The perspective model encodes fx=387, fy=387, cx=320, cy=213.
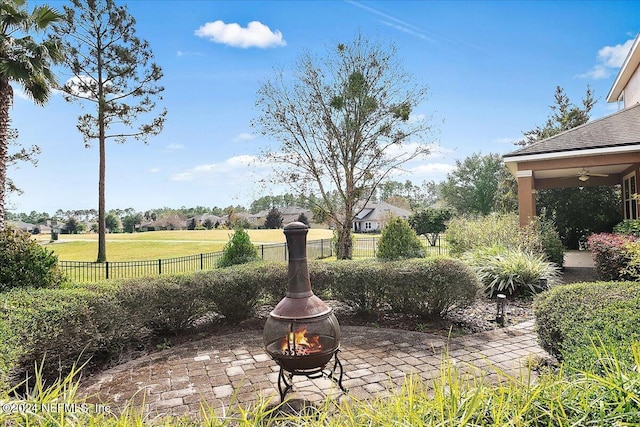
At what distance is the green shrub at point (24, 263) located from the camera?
4.87 meters

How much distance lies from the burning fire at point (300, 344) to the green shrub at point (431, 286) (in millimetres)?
3031

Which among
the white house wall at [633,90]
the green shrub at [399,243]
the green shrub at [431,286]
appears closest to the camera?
the green shrub at [431,286]

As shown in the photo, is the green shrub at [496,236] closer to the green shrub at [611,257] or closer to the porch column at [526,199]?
the porch column at [526,199]

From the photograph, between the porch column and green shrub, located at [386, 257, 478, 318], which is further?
the porch column

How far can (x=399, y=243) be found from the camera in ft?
28.5

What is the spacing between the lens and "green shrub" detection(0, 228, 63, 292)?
487 cm

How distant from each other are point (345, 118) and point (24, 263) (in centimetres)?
1089

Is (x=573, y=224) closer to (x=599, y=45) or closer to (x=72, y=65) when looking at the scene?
(x=599, y=45)

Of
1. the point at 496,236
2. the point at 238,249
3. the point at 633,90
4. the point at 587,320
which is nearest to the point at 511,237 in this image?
the point at 496,236

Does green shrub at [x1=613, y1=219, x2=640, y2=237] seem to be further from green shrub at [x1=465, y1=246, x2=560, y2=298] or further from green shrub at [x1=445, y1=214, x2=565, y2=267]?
green shrub at [x1=465, y1=246, x2=560, y2=298]

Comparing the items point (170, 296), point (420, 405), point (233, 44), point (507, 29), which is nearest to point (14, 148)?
point (233, 44)

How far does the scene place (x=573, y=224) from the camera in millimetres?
17906

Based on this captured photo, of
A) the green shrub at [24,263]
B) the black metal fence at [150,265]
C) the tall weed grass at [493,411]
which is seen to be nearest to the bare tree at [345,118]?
the black metal fence at [150,265]

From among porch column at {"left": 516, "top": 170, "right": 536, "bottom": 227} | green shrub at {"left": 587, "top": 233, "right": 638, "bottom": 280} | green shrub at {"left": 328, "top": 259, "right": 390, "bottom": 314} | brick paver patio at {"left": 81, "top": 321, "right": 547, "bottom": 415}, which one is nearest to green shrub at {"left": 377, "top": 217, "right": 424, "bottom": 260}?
green shrub at {"left": 328, "top": 259, "right": 390, "bottom": 314}
